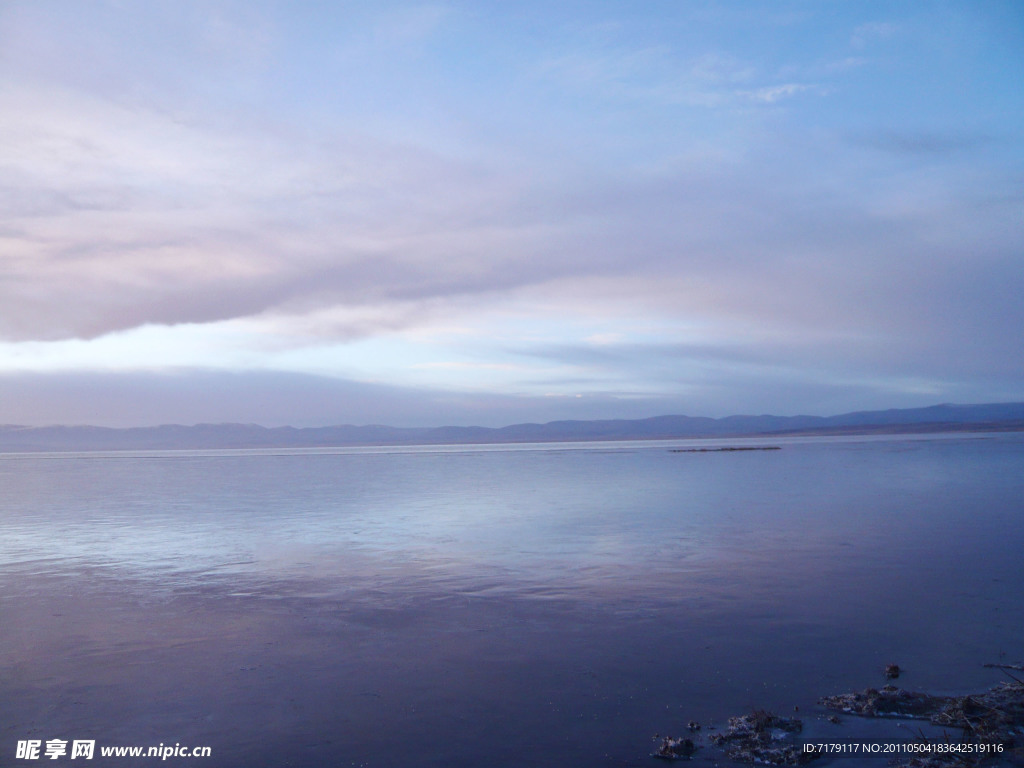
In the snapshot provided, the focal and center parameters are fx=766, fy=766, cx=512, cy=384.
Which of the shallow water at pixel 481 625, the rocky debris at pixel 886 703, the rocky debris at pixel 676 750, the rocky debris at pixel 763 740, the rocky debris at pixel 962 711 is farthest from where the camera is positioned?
the shallow water at pixel 481 625

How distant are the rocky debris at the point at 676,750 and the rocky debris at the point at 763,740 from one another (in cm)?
25

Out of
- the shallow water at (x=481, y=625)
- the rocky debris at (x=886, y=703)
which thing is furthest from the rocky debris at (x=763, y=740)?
the rocky debris at (x=886, y=703)

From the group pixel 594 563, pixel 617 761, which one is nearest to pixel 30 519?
pixel 594 563

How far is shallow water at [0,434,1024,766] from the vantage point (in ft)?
21.3

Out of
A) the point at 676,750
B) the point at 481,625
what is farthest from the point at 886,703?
the point at 481,625

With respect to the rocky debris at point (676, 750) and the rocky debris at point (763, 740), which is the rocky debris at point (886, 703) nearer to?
the rocky debris at point (763, 740)

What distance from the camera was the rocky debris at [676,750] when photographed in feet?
18.9

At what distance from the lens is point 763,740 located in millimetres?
5906

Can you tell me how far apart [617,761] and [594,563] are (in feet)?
24.8

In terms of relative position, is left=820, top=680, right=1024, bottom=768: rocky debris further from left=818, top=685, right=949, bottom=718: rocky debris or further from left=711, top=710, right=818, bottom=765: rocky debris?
left=711, top=710, right=818, bottom=765: rocky debris

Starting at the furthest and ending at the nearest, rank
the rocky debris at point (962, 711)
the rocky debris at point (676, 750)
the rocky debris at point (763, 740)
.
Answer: the rocky debris at point (676, 750)
the rocky debris at point (763, 740)
the rocky debris at point (962, 711)

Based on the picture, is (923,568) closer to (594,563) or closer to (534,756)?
(594,563)

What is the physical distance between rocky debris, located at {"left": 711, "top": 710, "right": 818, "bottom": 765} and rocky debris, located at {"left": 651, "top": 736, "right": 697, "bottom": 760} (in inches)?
9.8

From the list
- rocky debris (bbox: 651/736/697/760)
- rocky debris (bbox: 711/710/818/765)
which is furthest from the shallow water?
rocky debris (bbox: 711/710/818/765)
